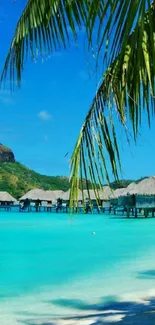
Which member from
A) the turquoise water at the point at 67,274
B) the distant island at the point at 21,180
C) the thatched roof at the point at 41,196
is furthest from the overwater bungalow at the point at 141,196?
the distant island at the point at 21,180

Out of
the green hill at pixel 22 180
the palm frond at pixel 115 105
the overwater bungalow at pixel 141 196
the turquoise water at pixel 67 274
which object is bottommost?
the turquoise water at pixel 67 274

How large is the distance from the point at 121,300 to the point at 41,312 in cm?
107

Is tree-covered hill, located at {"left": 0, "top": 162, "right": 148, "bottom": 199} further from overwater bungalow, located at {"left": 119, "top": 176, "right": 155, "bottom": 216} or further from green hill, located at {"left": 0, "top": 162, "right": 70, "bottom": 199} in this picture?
overwater bungalow, located at {"left": 119, "top": 176, "right": 155, "bottom": 216}

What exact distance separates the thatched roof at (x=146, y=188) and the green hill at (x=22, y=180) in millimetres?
32470

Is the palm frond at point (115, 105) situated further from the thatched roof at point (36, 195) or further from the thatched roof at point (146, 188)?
the thatched roof at point (36, 195)

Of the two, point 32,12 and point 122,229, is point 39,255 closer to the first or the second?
point 122,229

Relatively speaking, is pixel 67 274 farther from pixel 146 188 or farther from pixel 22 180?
pixel 22 180

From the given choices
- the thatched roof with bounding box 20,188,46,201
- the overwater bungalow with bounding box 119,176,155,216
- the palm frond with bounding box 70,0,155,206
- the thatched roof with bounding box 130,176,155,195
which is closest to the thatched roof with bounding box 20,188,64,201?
the thatched roof with bounding box 20,188,46,201

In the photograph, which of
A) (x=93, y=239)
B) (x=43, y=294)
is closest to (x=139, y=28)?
(x=43, y=294)

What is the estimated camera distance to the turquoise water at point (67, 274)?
6.18 meters

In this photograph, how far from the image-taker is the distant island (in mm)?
62312

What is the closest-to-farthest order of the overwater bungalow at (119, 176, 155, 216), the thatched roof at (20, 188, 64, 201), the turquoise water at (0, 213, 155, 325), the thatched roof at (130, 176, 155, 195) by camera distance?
the turquoise water at (0, 213, 155, 325) → the overwater bungalow at (119, 176, 155, 216) → the thatched roof at (130, 176, 155, 195) → the thatched roof at (20, 188, 64, 201)

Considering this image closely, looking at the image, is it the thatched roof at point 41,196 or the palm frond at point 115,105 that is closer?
the palm frond at point 115,105

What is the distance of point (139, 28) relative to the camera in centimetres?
130
